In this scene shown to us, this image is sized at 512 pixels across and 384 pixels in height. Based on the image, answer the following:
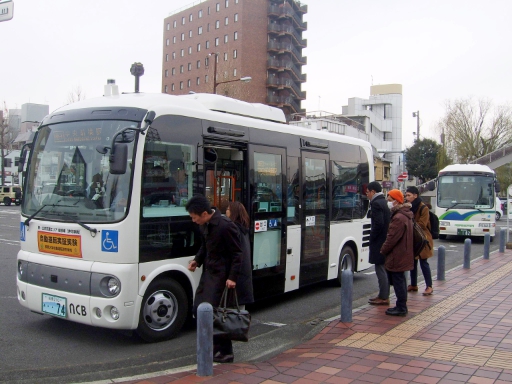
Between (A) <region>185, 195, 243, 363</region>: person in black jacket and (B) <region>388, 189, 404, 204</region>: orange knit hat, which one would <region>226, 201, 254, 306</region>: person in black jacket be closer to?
(A) <region>185, 195, 243, 363</region>: person in black jacket

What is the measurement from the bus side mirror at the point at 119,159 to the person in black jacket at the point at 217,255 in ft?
3.02

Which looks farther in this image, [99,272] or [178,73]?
[178,73]

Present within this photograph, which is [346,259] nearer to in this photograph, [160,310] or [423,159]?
[160,310]

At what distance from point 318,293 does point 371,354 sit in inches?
166

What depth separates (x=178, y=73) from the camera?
84.2 meters

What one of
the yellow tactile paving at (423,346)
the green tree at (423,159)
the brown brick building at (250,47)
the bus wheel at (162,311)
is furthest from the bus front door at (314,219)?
the green tree at (423,159)

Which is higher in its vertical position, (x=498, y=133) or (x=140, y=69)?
Result: (x=498, y=133)

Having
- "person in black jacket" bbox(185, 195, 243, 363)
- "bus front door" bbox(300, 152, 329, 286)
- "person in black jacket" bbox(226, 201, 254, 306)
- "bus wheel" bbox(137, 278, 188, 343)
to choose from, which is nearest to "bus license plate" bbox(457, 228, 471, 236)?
"bus front door" bbox(300, 152, 329, 286)

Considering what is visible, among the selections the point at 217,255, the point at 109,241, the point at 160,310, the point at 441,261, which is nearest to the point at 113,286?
the point at 109,241

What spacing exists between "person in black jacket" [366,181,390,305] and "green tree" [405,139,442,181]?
60700mm

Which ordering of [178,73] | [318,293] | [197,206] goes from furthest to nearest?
[178,73], [318,293], [197,206]

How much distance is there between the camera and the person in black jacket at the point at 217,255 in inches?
207

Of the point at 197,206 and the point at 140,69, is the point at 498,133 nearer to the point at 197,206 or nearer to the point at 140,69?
the point at 140,69

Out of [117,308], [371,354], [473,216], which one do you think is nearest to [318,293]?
[371,354]
